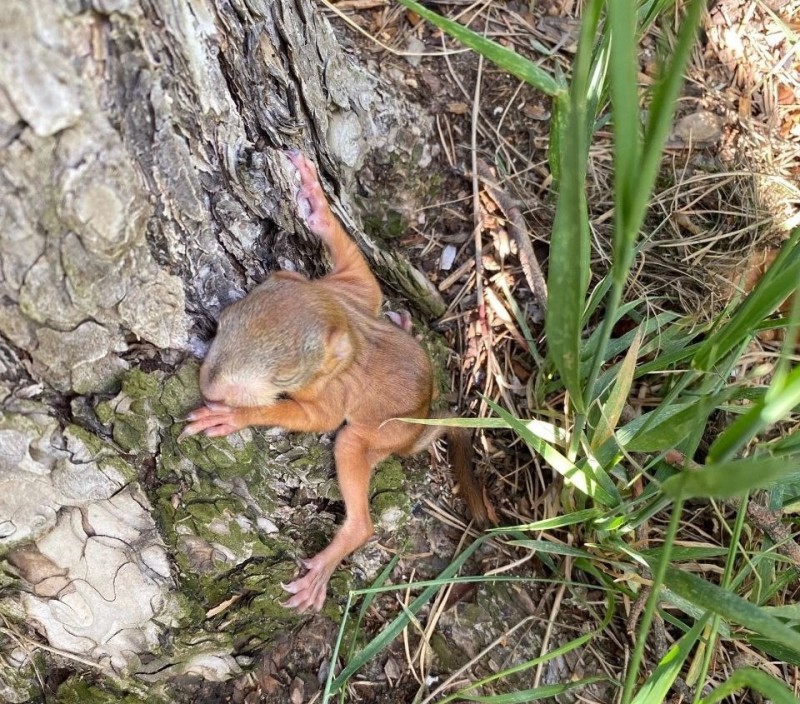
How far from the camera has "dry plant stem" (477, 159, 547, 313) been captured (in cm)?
291

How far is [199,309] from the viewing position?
6.59ft

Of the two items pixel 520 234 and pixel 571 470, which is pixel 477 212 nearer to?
pixel 520 234

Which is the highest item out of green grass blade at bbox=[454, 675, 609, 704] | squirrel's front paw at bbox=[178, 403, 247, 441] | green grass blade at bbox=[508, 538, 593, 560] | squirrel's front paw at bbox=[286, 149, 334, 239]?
squirrel's front paw at bbox=[286, 149, 334, 239]

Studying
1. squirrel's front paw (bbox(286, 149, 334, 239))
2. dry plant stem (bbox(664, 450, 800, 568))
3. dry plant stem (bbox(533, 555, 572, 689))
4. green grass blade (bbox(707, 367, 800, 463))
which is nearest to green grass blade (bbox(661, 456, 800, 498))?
green grass blade (bbox(707, 367, 800, 463))

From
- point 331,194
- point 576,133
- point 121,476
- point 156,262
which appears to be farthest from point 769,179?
point 121,476

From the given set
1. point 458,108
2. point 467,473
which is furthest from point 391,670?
point 458,108

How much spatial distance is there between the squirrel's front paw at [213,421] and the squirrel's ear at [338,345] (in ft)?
1.59

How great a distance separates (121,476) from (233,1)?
137 cm

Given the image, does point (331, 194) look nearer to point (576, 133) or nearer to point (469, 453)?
point (469, 453)

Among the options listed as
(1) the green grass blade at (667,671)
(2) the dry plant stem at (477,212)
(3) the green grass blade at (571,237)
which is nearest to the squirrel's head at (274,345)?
(2) the dry plant stem at (477,212)

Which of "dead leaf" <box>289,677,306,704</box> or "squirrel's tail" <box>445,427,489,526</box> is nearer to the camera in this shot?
"dead leaf" <box>289,677,306,704</box>

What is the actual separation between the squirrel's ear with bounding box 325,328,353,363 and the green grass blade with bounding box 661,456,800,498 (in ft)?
4.81

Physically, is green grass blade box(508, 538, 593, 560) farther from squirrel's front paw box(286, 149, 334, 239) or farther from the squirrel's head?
squirrel's front paw box(286, 149, 334, 239)

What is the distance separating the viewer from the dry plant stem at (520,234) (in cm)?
291
